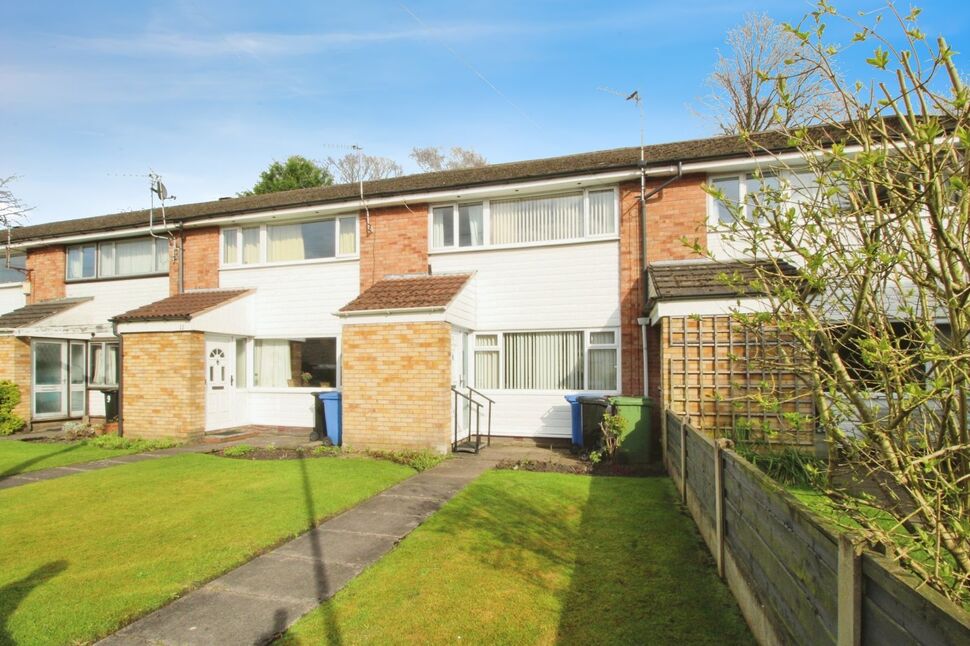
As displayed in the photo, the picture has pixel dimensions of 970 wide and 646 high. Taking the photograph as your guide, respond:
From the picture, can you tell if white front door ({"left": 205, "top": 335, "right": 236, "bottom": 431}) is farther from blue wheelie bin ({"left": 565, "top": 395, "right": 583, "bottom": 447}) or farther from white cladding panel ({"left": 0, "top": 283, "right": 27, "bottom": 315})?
white cladding panel ({"left": 0, "top": 283, "right": 27, "bottom": 315})

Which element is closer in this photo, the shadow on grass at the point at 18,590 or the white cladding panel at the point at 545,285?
the shadow on grass at the point at 18,590

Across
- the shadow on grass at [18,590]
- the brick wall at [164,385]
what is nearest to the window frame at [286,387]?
the brick wall at [164,385]

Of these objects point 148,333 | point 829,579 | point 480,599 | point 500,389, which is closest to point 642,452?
point 500,389

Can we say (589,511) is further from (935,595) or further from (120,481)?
(120,481)

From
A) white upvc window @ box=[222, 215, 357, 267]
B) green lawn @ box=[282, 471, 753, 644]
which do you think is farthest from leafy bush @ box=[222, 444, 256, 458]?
green lawn @ box=[282, 471, 753, 644]

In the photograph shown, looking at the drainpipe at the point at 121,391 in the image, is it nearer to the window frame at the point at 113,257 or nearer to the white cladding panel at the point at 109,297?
the white cladding panel at the point at 109,297

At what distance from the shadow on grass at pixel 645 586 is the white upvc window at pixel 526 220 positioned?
6802 millimetres

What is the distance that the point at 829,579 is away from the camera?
2143 mm

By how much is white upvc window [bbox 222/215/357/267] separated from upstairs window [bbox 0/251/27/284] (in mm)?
7947

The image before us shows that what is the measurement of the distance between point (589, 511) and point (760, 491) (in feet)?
11.0

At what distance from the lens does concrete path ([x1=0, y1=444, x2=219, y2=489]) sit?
320 inches

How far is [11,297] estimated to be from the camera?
679 inches

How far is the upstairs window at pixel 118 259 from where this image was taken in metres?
15.3

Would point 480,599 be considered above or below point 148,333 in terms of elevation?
below
